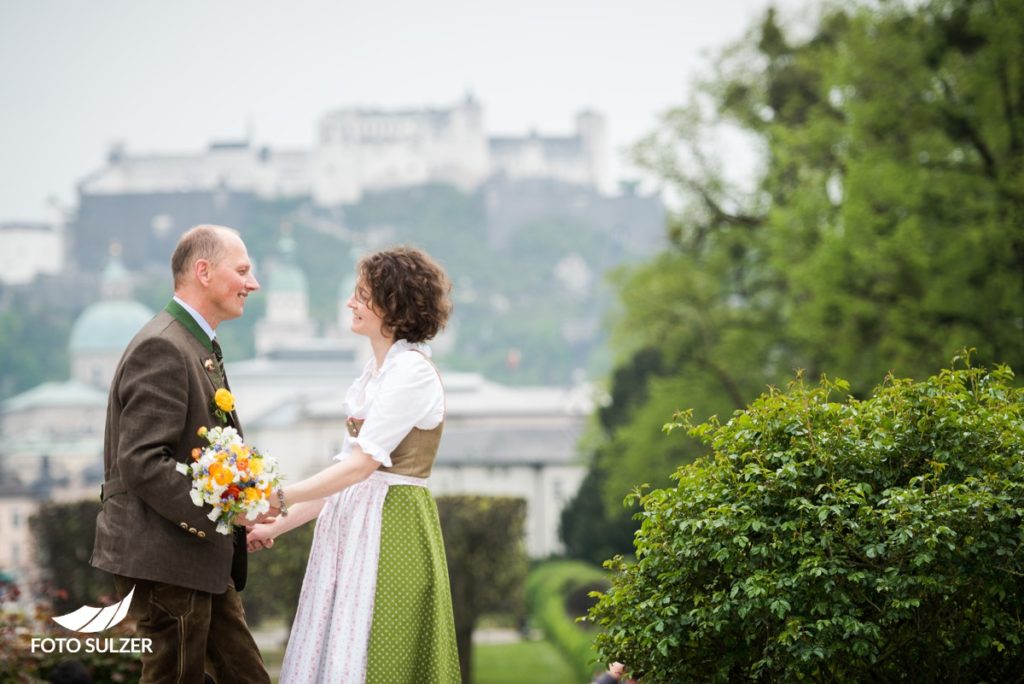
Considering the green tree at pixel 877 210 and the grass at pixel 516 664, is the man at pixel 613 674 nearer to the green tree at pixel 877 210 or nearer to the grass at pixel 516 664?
the green tree at pixel 877 210

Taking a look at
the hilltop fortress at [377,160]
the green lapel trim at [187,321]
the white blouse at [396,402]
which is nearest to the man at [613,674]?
the white blouse at [396,402]

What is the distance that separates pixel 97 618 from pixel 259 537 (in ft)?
2.10

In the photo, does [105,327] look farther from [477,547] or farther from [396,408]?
[396,408]

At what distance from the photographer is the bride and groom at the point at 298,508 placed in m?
4.80

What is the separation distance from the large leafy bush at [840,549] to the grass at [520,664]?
24.9m

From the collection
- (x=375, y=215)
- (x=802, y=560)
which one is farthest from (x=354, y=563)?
(x=375, y=215)

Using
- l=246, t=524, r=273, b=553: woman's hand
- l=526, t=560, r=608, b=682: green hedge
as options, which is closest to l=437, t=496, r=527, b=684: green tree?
l=526, t=560, r=608, b=682: green hedge

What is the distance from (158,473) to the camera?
4715mm

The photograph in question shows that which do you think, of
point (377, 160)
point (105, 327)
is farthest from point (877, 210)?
point (377, 160)

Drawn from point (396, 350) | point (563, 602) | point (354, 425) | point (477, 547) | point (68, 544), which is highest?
point (396, 350)

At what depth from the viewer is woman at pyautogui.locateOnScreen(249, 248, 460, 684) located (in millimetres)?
5090

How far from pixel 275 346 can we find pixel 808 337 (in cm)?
8725

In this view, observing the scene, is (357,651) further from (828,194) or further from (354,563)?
(828,194)

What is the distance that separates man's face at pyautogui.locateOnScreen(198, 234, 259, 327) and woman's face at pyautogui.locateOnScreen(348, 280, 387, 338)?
36 cm
